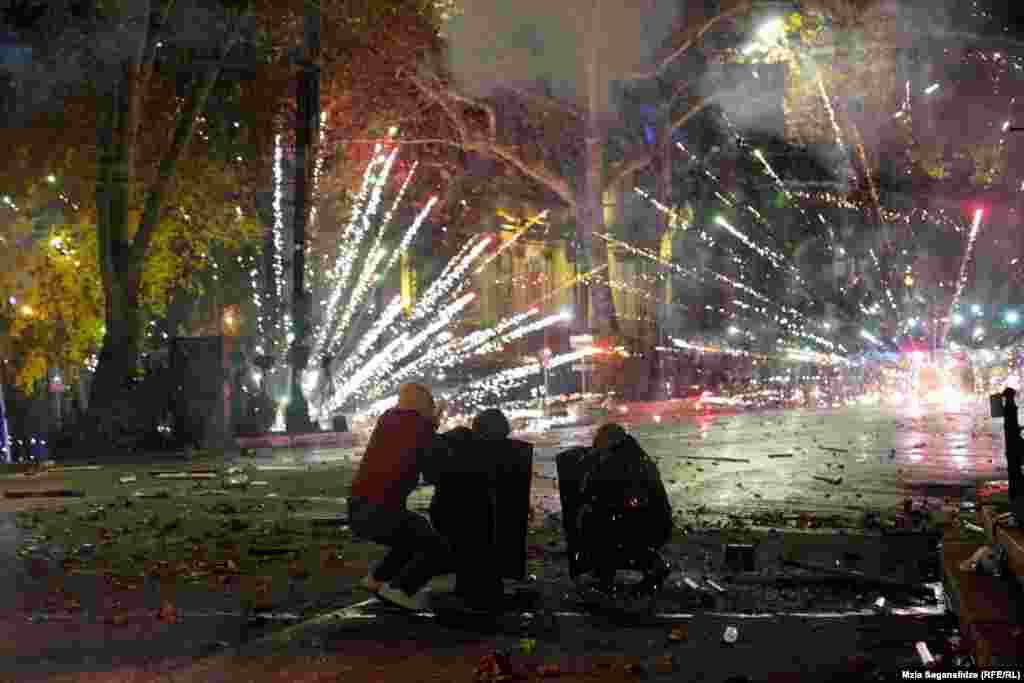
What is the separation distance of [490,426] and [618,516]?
109 centimetres

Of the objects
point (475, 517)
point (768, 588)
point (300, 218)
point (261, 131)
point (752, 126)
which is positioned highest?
point (752, 126)

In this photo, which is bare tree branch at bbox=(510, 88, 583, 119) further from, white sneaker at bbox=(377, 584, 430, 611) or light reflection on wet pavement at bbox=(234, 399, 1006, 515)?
white sneaker at bbox=(377, 584, 430, 611)

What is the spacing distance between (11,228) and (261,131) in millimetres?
6204

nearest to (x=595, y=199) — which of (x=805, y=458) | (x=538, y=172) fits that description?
(x=538, y=172)

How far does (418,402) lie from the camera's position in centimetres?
745

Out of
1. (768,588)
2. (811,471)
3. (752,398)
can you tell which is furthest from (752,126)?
(768,588)

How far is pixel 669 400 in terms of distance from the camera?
1470 inches

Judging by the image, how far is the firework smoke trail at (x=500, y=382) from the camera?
42.1m

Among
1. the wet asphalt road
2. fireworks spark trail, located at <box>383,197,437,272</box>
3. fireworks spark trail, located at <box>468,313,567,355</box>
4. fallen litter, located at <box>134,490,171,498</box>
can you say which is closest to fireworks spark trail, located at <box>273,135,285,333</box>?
fireworks spark trail, located at <box>383,197,437,272</box>

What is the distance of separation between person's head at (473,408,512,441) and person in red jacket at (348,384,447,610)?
10.9 inches

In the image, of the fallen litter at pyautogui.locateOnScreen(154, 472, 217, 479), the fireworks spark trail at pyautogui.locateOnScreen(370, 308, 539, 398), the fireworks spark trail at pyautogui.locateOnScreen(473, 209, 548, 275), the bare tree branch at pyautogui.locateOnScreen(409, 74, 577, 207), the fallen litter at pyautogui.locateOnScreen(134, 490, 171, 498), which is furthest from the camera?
the fireworks spark trail at pyautogui.locateOnScreen(473, 209, 548, 275)

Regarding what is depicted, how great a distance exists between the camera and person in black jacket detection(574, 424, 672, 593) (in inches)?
312

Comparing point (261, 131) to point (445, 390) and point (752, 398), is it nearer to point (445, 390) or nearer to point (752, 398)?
point (445, 390)

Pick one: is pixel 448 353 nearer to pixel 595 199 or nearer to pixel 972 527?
pixel 595 199
